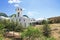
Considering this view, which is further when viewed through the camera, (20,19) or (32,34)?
(20,19)

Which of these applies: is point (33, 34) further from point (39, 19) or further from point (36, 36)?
point (39, 19)

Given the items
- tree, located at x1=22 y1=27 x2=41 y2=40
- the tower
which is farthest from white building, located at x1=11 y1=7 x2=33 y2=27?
tree, located at x1=22 y1=27 x2=41 y2=40

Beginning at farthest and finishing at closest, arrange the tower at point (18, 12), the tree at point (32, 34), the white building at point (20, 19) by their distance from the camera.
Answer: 1. the tower at point (18, 12)
2. the white building at point (20, 19)
3. the tree at point (32, 34)

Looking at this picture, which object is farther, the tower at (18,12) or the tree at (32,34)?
the tower at (18,12)

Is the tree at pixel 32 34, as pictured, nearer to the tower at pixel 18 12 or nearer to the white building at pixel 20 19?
the white building at pixel 20 19

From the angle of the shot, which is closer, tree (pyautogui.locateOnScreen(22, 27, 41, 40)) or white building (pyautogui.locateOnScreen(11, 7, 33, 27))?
tree (pyautogui.locateOnScreen(22, 27, 41, 40))

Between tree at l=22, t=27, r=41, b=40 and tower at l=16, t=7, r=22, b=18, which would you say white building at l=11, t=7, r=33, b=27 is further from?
tree at l=22, t=27, r=41, b=40

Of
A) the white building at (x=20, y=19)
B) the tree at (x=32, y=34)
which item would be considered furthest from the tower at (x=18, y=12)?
the tree at (x=32, y=34)

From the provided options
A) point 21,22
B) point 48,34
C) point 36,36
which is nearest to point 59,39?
point 48,34

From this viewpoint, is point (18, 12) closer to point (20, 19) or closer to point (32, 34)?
point (20, 19)

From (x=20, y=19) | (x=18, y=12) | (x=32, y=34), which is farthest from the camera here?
(x=18, y=12)

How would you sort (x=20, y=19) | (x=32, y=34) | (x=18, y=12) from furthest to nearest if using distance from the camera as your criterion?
(x=18, y=12), (x=20, y=19), (x=32, y=34)

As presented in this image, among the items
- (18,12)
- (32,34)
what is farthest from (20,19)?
(32,34)

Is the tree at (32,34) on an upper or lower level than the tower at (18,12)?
lower
